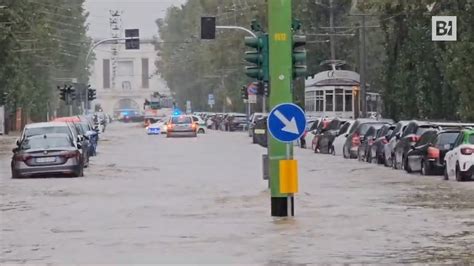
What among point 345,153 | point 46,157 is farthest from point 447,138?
point 345,153

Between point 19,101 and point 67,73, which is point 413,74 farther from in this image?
point 67,73

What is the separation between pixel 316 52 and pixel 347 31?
223 inches

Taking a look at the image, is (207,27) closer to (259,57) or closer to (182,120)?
(182,120)

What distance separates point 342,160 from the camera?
46469mm

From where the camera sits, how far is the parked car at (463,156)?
30516 millimetres

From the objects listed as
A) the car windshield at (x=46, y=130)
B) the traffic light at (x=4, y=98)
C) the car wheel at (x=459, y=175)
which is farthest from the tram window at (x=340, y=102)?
the car wheel at (x=459, y=175)

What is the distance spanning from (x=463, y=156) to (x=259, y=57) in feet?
35.6

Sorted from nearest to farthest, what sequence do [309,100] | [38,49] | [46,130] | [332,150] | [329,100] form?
1. [46,130]
2. [332,150]
3. [329,100]
4. [309,100]
5. [38,49]

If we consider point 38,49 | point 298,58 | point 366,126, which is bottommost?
point 366,126

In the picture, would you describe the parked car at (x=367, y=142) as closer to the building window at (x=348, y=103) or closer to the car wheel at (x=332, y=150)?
the car wheel at (x=332, y=150)

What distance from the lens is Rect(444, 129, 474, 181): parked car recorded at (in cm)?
3052

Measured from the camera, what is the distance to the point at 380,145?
42.3 m

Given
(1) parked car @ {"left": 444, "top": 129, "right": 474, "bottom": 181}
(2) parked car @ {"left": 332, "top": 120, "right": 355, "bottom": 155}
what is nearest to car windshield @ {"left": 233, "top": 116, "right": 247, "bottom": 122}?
(2) parked car @ {"left": 332, "top": 120, "right": 355, "bottom": 155}

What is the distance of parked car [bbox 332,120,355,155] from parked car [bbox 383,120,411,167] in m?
8.96
